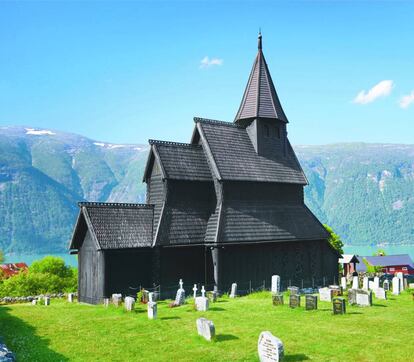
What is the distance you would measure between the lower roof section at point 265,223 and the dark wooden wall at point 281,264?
2.22ft

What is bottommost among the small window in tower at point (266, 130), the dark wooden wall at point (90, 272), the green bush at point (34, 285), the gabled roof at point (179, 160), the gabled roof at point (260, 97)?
the green bush at point (34, 285)

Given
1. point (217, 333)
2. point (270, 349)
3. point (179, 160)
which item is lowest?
point (217, 333)

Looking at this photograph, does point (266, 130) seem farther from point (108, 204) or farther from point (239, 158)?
point (108, 204)

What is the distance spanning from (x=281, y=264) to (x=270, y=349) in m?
20.3

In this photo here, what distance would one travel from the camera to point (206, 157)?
34.2 metres

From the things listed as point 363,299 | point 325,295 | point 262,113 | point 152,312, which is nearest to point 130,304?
point 152,312

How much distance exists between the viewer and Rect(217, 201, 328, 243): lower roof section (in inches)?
1250

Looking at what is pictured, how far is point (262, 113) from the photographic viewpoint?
37188 mm

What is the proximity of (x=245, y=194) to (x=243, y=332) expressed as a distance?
16259 mm

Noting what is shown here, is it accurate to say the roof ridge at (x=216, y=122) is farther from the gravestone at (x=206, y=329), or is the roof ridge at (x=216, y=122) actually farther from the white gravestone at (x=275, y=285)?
the gravestone at (x=206, y=329)

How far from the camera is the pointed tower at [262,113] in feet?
122

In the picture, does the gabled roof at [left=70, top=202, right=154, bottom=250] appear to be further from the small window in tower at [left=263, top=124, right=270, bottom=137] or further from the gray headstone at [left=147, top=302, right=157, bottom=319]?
the small window in tower at [left=263, top=124, right=270, bottom=137]

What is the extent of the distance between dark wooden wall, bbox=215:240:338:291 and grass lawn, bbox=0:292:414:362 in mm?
6227

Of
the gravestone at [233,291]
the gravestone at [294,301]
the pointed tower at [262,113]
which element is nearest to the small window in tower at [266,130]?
the pointed tower at [262,113]
